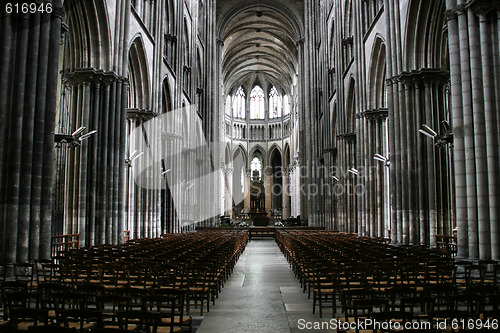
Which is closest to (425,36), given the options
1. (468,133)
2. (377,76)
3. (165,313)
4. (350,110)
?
(377,76)

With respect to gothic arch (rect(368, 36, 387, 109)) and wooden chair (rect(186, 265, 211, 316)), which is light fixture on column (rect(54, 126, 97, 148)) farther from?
gothic arch (rect(368, 36, 387, 109))

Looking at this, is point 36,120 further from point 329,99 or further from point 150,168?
point 329,99

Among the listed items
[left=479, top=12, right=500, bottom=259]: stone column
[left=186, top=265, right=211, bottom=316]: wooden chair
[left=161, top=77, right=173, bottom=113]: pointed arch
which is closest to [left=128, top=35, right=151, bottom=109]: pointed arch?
[left=161, top=77, right=173, bottom=113]: pointed arch

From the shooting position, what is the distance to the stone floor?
7.33 meters

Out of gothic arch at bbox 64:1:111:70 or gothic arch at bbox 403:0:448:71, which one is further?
gothic arch at bbox 64:1:111:70

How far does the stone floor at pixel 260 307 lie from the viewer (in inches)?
289

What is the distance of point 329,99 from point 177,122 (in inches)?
582

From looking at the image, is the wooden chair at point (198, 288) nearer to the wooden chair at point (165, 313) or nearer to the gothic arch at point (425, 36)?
the wooden chair at point (165, 313)

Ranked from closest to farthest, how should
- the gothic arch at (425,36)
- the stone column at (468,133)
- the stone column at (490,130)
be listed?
the stone column at (490,130)
the stone column at (468,133)
the gothic arch at (425,36)

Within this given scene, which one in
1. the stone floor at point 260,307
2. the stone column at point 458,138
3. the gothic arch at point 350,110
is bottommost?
the stone floor at point 260,307

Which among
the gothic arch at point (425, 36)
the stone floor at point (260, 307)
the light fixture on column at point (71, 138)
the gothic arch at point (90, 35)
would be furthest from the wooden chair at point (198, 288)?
the gothic arch at point (425, 36)

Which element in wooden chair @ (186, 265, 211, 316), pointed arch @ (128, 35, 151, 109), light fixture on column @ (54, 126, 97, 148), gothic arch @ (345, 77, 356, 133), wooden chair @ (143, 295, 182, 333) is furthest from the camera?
gothic arch @ (345, 77, 356, 133)

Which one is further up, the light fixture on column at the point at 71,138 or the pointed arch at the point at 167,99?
the pointed arch at the point at 167,99

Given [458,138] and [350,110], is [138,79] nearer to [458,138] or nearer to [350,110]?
[350,110]
